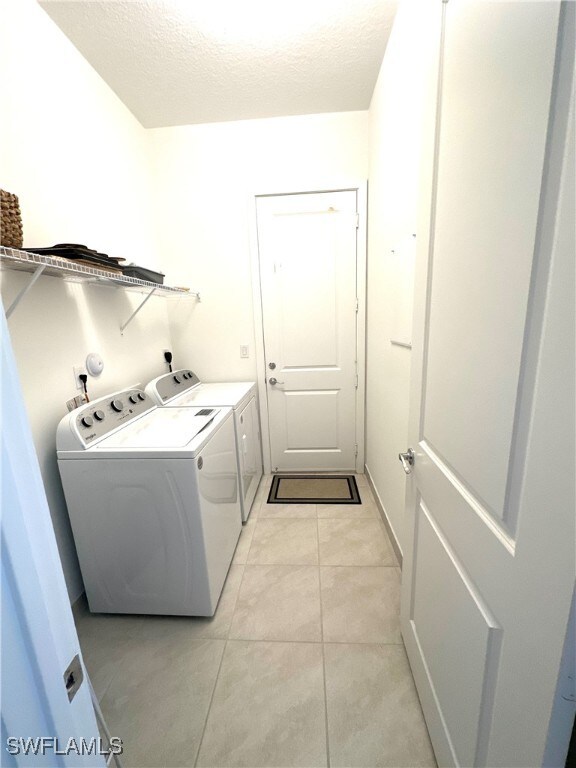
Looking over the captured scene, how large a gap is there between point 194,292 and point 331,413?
1565 millimetres

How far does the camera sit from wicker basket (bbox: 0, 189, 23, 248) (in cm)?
103

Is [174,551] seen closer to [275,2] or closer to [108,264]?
[108,264]

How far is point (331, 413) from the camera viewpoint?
273 cm

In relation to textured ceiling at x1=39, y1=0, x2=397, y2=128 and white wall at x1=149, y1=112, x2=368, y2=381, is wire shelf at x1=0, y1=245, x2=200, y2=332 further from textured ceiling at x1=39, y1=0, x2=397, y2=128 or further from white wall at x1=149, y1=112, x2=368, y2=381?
textured ceiling at x1=39, y1=0, x2=397, y2=128

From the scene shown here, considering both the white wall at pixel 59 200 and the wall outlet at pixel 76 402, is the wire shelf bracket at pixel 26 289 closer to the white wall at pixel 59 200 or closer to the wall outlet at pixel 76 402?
the white wall at pixel 59 200

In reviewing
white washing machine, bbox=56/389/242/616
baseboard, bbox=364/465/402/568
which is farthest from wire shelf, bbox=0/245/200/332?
baseboard, bbox=364/465/402/568

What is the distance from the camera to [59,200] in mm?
1482

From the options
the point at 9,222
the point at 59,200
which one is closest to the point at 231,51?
the point at 59,200

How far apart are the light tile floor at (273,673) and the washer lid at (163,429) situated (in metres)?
0.89

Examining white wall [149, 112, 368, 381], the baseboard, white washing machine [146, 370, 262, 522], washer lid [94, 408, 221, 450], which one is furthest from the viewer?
white wall [149, 112, 368, 381]

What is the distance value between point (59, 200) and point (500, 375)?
197 cm

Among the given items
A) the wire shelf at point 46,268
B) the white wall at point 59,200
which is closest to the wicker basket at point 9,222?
the wire shelf at point 46,268

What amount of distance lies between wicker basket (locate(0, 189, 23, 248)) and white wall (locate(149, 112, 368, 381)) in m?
1.52

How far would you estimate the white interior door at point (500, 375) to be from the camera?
45 cm
